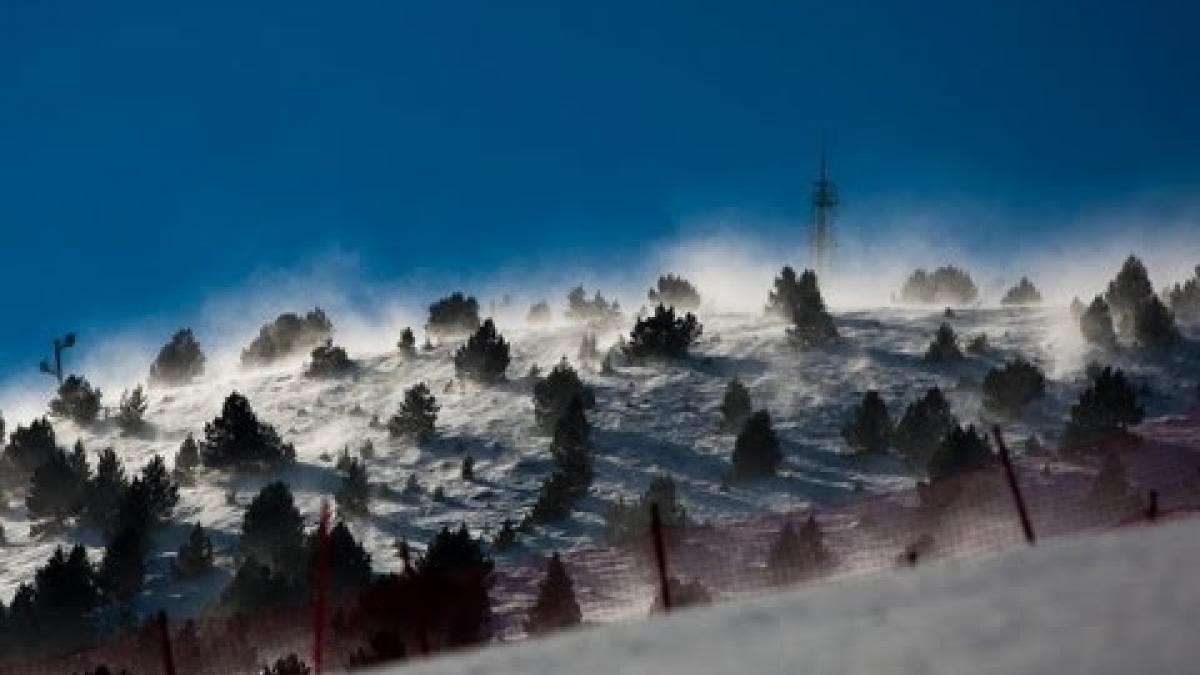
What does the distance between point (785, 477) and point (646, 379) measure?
12548mm

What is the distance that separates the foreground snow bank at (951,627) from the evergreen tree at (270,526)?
2651 cm

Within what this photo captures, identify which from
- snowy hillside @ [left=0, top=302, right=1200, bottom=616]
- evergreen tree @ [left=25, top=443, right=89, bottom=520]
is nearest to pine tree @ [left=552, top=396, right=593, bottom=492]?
snowy hillside @ [left=0, top=302, right=1200, bottom=616]

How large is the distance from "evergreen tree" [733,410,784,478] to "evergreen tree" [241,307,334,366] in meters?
34.2

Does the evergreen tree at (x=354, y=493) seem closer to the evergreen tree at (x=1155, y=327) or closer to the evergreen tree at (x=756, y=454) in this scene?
the evergreen tree at (x=756, y=454)

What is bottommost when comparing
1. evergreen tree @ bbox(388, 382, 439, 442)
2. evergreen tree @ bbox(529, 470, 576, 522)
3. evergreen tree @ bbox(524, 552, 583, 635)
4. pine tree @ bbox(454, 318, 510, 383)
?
evergreen tree @ bbox(524, 552, 583, 635)

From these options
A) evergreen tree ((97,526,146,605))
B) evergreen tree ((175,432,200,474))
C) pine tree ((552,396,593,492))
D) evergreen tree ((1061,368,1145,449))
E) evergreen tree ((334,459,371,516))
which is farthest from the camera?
evergreen tree ((175,432,200,474))

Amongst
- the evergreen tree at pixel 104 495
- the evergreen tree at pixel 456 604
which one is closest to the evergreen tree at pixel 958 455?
the evergreen tree at pixel 456 604

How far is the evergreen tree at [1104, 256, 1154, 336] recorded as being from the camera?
47.7 m

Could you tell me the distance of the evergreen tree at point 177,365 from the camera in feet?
206

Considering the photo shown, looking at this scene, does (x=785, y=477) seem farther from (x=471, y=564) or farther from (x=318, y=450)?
(x=318, y=450)

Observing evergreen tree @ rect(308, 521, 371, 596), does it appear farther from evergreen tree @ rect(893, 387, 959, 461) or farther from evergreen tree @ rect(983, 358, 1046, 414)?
evergreen tree @ rect(983, 358, 1046, 414)

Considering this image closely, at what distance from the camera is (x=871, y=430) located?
37.0 meters

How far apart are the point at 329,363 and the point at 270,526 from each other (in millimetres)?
24822

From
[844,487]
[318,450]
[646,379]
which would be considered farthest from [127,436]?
[844,487]
